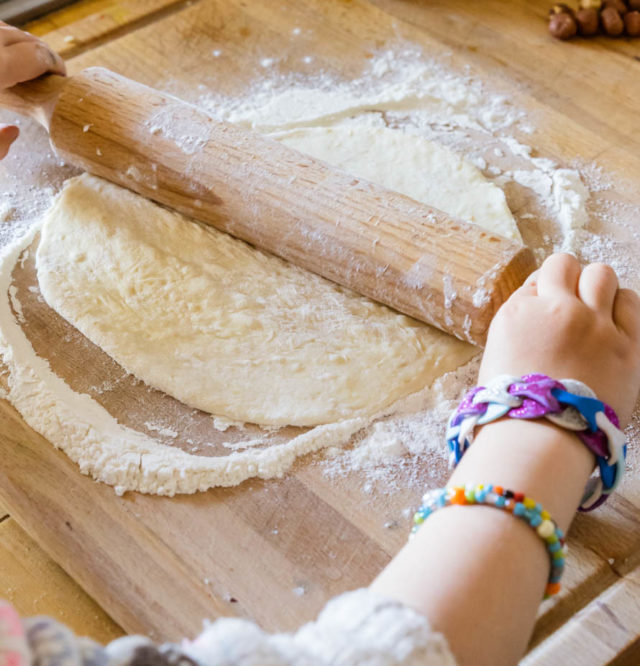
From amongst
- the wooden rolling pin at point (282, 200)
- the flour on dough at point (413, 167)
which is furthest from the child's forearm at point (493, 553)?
the flour on dough at point (413, 167)

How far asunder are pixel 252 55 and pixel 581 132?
0.66 meters

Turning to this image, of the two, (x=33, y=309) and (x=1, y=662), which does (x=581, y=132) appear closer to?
(x=33, y=309)

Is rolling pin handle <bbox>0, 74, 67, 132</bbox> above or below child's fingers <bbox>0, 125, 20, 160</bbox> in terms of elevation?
above

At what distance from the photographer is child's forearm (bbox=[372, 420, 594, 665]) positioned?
706mm

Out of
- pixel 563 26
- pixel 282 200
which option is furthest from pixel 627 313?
pixel 563 26

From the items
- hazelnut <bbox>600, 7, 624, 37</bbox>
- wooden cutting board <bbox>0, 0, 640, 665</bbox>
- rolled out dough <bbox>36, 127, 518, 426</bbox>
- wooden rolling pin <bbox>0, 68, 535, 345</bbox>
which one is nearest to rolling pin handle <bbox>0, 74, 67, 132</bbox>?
wooden rolling pin <bbox>0, 68, 535, 345</bbox>

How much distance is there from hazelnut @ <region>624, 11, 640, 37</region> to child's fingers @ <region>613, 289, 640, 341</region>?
2.91ft

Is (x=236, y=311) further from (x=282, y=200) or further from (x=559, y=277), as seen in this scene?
(x=559, y=277)

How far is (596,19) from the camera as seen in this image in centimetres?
162

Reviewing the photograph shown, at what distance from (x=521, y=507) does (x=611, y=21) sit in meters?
1.22

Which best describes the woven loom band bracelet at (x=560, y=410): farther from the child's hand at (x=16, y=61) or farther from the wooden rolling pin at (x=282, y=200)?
the child's hand at (x=16, y=61)

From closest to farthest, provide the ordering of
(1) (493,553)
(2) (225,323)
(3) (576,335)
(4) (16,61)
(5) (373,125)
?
(1) (493,553) < (3) (576,335) < (2) (225,323) < (4) (16,61) < (5) (373,125)

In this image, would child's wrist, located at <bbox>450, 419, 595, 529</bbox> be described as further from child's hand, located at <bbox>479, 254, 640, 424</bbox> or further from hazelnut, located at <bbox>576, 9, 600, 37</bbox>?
hazelnut, located at <bbox>576, 9, 600, 37</bbox>

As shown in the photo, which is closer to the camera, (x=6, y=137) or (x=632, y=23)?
(x=6, y=137)
